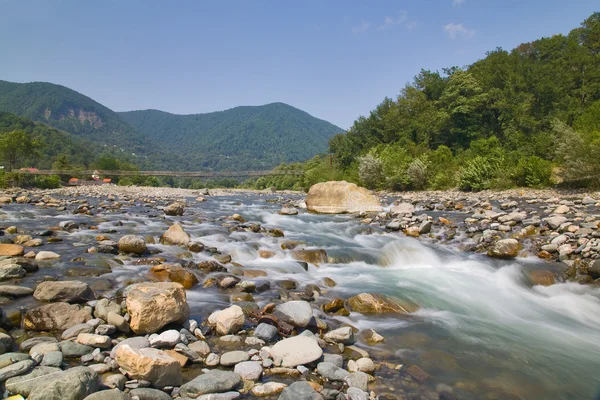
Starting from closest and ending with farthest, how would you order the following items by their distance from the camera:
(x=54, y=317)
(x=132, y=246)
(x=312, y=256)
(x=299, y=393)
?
(x=299, y=393) < (x=54, y=317) < (x=132, y=246) < (x=312, y=256)

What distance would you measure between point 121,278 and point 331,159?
55.0 metres

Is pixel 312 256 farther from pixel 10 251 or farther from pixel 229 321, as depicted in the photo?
pixel 10 251

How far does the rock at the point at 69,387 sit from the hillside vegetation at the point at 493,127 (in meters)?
25.5

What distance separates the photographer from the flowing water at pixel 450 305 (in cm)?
389

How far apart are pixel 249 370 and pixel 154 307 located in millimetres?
1498

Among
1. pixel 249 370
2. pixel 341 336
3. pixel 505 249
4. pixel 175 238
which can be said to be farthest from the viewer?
pixel 175 238

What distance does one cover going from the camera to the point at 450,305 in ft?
20.4

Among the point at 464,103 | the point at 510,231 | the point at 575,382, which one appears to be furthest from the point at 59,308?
the point at 464,103

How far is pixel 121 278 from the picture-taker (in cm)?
593

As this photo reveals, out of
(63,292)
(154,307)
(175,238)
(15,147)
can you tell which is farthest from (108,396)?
(15,147)

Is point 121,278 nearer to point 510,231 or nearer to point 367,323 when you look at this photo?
point 367,323

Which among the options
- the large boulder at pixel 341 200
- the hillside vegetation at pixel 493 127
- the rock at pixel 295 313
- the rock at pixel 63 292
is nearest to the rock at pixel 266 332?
the rock at pixel 295 313

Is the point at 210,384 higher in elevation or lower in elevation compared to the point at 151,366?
lower

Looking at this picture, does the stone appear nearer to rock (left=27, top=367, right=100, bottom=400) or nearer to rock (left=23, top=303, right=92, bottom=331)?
rock (left=23, top=303, right=92, bottom=331)
